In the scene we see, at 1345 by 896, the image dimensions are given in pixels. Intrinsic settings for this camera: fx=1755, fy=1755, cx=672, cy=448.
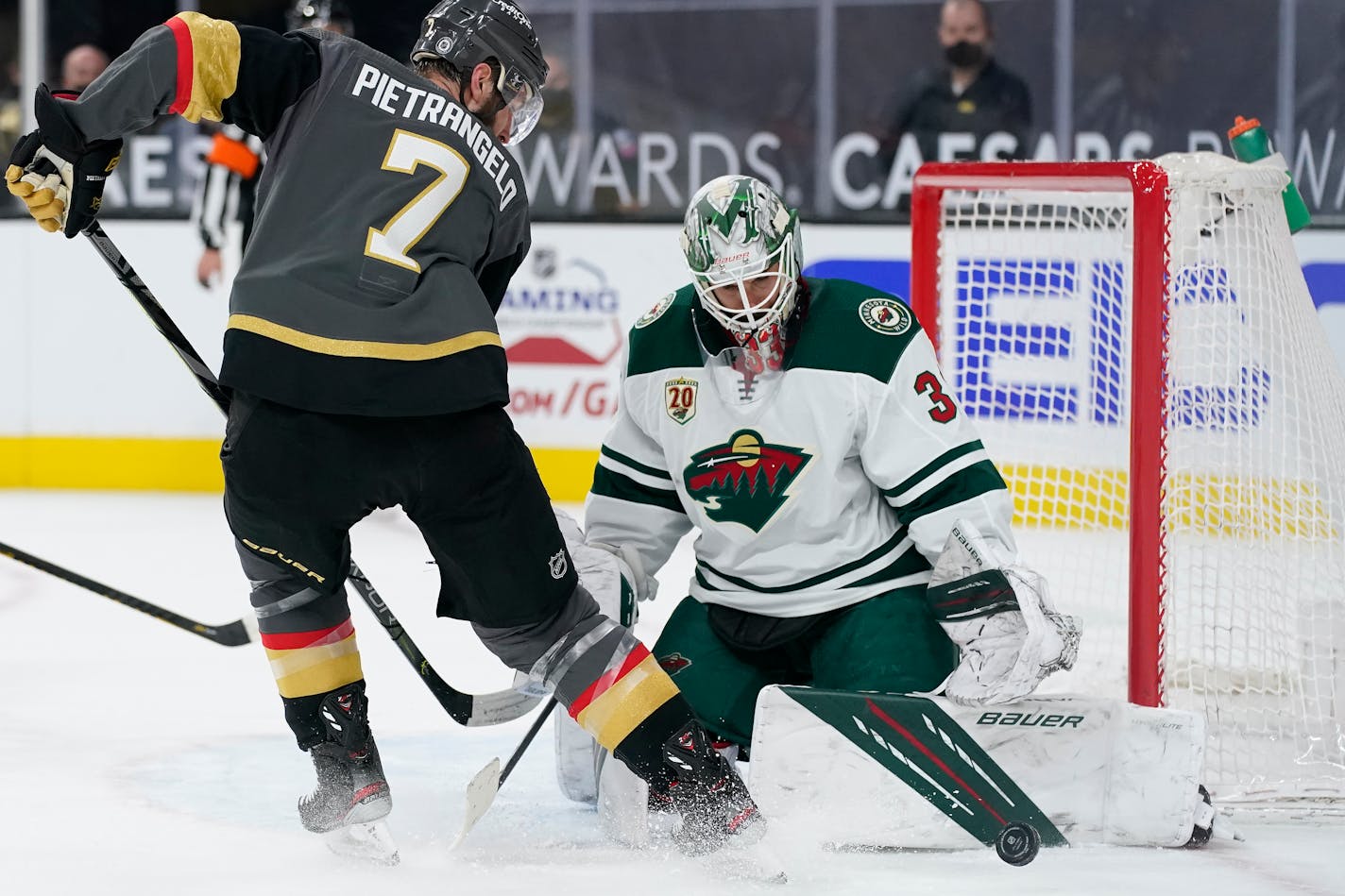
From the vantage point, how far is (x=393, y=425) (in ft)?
6.17

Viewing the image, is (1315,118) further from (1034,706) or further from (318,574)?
(318,574)

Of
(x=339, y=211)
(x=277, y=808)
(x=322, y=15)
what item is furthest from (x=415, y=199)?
(x=322, y=15)

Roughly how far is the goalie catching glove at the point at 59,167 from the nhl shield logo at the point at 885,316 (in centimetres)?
92

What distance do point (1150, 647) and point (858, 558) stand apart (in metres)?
0.45

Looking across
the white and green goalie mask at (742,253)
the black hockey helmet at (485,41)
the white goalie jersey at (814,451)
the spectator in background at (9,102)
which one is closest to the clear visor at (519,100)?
the black hockey helmet at (485,41)

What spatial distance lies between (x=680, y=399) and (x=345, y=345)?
1.80 feet

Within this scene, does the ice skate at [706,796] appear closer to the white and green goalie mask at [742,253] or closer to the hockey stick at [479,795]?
the hockey stick at [479,795]

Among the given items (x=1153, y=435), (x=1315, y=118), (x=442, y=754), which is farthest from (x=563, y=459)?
(x=1153, y=435)

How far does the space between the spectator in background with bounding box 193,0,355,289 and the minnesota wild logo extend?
334 centimetres

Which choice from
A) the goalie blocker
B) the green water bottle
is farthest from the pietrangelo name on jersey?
the green water bottle

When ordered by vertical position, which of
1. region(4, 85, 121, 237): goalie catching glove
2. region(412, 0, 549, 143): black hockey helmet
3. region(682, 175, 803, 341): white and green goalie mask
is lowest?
region(682, 175, 803, 341): white and green goalie mask

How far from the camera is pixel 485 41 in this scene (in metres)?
2.00

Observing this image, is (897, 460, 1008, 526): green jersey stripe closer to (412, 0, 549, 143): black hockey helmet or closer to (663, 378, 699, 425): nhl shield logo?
(663, 378, 699, 425): nhl shield logo

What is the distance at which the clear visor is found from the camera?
2035 mm
